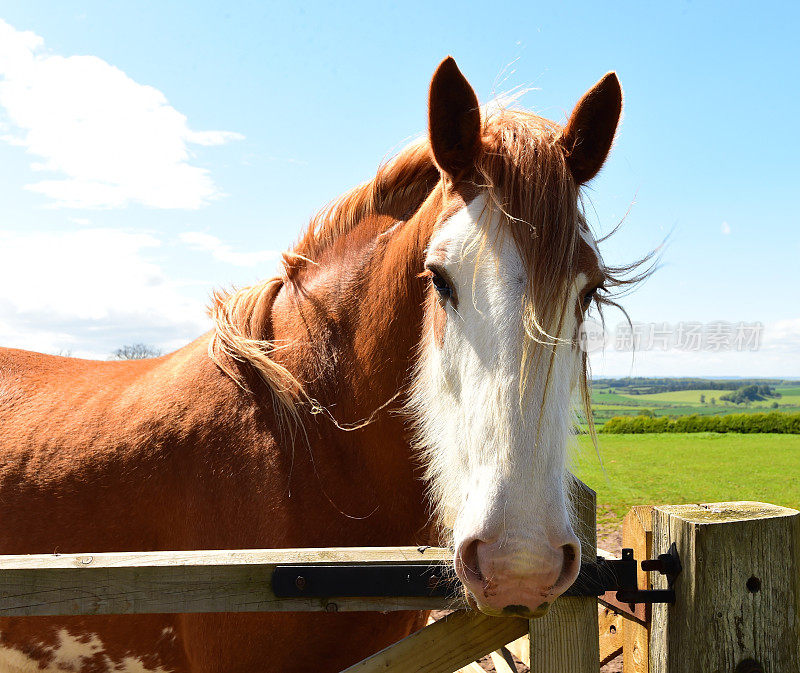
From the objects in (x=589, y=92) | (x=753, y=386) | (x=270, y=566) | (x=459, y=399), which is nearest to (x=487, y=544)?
(x=459, y=399)

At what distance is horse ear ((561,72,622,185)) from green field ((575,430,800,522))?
711 centimetres

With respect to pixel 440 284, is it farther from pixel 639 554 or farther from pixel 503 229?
pixel 639 554

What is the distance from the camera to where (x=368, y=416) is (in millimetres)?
2025

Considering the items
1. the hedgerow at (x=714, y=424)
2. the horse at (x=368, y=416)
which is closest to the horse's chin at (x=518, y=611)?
the horse at (x=368, y=416)

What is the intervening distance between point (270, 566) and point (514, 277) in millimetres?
1005

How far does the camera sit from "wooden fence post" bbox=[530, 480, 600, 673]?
146 centimetres

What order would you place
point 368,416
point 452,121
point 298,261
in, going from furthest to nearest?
point 298,261
point 368,416
point 452,121

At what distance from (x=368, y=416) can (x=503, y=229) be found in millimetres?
846

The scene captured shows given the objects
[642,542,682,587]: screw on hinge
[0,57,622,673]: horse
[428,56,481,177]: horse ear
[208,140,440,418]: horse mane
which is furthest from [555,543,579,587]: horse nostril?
[428,56,481,177]: horse ear

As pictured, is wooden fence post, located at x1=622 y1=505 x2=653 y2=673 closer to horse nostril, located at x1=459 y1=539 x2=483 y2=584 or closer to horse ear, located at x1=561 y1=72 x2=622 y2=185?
horse nostril, located at x1=459 y1=539 x2=483 y2=584

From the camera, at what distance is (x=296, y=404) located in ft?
6.83

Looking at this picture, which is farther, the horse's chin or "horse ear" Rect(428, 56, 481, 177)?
"horse ear" Rect(428, 56, 481, 177)

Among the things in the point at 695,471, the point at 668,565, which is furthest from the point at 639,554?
the point at 695,471

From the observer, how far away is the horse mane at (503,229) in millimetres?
1564
